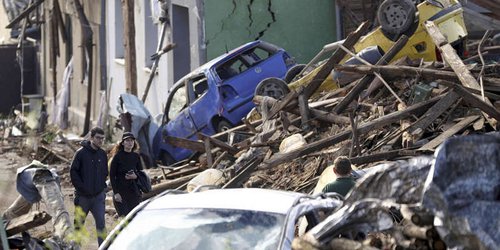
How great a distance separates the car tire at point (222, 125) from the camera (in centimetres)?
1945

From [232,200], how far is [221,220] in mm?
216

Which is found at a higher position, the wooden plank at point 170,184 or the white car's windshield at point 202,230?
the white car's windshield at point 202,230

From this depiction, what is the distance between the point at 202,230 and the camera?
7.79 meters

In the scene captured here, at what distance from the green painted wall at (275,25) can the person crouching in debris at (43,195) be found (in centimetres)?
1305

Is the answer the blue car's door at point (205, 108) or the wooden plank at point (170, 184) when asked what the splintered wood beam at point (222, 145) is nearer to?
the wooden plank at point (170, 184)

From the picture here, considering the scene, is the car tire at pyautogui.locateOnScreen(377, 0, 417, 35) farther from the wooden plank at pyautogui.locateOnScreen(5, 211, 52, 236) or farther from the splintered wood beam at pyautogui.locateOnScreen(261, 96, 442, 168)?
the wooden plank at pyautogui.locateOnScreen(5, 211, 52, 236)

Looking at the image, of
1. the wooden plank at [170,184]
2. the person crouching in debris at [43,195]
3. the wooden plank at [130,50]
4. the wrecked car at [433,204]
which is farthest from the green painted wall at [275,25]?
the wrecked car at [433,204]

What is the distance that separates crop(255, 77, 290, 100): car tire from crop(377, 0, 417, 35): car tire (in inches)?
73.8

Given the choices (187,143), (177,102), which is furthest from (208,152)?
(177,102)

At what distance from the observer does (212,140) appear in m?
16.9

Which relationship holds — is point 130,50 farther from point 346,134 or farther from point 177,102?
point 346,134

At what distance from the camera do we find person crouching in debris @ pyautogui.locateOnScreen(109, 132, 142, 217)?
13066 millimetres

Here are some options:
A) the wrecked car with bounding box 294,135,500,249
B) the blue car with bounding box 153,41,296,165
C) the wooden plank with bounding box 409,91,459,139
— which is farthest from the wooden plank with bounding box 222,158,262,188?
the wrecked car with bounding box 294,135,500,249

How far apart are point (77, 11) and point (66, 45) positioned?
3115 millimetres
